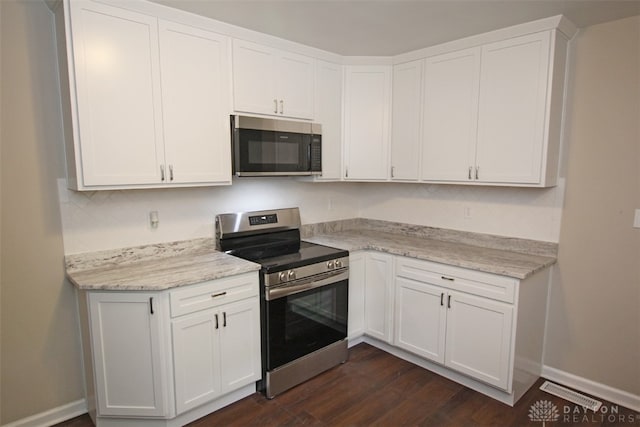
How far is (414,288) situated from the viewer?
2.79 metres

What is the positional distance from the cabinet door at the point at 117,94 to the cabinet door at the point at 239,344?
0.95m

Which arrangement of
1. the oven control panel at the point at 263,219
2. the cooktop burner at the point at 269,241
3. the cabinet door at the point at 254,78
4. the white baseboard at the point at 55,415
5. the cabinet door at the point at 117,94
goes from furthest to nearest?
1. the oven control panel at the point at 263,219
2. the cooktop burner at the point at 269,241
3. the cabinet door at the point at 254,78
4. the white baseboard at the point at 55,415
5. the cabinet door at the point at 117,94

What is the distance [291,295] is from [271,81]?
1522mm

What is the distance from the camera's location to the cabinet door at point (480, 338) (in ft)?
7.68

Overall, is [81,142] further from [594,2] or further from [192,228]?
[594,2]

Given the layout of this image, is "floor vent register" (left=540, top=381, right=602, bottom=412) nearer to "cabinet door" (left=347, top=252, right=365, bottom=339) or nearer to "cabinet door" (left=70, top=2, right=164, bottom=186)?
"cabinet door" (left=347, top=252, right=365, bottom=339)

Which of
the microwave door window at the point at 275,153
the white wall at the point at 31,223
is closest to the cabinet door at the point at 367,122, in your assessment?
the microwave door window at the point at 275,153

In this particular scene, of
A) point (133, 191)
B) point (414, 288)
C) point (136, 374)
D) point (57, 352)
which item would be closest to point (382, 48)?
point (414, 288)

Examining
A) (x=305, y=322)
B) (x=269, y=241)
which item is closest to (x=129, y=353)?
(x=305, y=322)

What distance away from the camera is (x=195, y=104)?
232cm

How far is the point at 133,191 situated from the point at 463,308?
2.33 meters

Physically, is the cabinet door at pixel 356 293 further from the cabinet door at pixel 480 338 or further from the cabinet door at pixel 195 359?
the cabinet door at pixel 195 359

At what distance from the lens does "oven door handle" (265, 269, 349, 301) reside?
2387 mm

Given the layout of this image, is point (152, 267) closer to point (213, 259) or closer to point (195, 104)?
Answer: point (213, 259)
